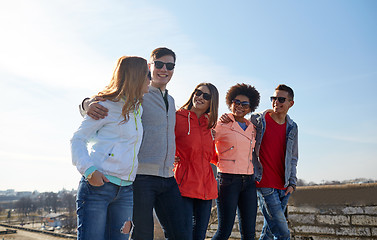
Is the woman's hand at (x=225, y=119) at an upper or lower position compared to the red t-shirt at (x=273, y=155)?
upper

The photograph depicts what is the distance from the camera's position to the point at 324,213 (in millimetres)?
5188

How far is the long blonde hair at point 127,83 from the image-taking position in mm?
2232

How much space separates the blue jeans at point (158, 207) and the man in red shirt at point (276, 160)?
4.22ft

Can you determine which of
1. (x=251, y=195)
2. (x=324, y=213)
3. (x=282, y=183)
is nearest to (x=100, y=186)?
(x=251, y=195)

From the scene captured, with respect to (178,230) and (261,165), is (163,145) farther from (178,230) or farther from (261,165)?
(261,165)

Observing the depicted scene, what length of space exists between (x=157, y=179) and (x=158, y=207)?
0.81 ft

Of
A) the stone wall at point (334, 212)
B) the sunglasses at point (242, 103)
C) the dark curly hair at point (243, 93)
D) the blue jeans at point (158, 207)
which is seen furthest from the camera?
the stone wall at point (334, 212)

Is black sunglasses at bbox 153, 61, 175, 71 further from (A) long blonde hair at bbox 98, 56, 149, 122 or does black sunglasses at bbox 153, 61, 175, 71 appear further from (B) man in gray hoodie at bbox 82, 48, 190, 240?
(A) long blonde hair at bbox 98, 56, 149, 122

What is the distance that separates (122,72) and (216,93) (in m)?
1.24

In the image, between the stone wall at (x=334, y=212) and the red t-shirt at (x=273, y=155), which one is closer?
the red t-shirt at (x=273, y=155)

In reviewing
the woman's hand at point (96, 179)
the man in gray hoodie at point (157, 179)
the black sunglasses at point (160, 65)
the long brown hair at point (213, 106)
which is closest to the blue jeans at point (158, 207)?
the man in gray hoodie at point (157, 179)

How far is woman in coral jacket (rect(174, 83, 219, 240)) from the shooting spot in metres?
2.92

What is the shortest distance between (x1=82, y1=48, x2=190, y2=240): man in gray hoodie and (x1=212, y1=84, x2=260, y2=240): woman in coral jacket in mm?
821

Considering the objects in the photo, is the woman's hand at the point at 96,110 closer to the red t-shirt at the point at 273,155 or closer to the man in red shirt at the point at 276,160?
the man in red shirt at the point at 276,160
